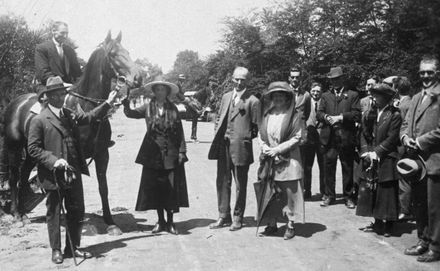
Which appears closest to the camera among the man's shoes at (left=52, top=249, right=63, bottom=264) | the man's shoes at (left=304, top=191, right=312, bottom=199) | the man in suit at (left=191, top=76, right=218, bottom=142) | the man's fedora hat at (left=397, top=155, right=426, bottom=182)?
the man's shoes at (left=52, top=249, right=63, bottom=264)

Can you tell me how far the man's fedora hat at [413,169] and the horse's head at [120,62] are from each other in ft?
12.6

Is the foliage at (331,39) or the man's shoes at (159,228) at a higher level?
the foliage at (331,39)

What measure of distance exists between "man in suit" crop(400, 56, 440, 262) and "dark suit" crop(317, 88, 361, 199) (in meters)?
2.27

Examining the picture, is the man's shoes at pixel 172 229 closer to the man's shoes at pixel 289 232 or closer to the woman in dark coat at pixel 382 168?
the man's shoes at pixel 289 232

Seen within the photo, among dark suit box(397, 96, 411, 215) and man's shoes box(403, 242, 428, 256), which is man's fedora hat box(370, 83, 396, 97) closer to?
dark suit box(397, 96, 411, 215)

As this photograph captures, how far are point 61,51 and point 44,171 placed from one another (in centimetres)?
279

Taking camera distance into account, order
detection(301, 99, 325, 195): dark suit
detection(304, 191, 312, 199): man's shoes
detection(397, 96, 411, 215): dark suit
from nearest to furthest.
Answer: detection(397, 96, 411, 215): dark suit
detection(301, 99, 325, 195): dark suit
detection(304, 191, 312, 199): man's shoes

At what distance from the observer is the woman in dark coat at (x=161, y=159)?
7184 mm

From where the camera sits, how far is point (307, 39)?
73.2 feet

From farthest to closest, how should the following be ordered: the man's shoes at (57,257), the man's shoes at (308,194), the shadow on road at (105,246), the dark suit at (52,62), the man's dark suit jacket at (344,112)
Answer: the man's shoes at (308,194)
the man's dark suit jacket at (344,112)
the dark suit at (52,62)
the shadow on road at (105,246)
the man's shoes at (57,257)

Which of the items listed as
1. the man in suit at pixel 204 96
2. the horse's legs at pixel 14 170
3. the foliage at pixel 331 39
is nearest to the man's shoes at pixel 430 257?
the horse's legs at pixel 14 170

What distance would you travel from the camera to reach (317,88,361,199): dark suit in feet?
28.3

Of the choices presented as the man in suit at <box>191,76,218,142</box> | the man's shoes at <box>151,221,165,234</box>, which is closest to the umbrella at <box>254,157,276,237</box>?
the man's shoes at <box>151,221,165,234</box>

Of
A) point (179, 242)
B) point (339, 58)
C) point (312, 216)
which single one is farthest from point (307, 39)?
point (179, 242)
